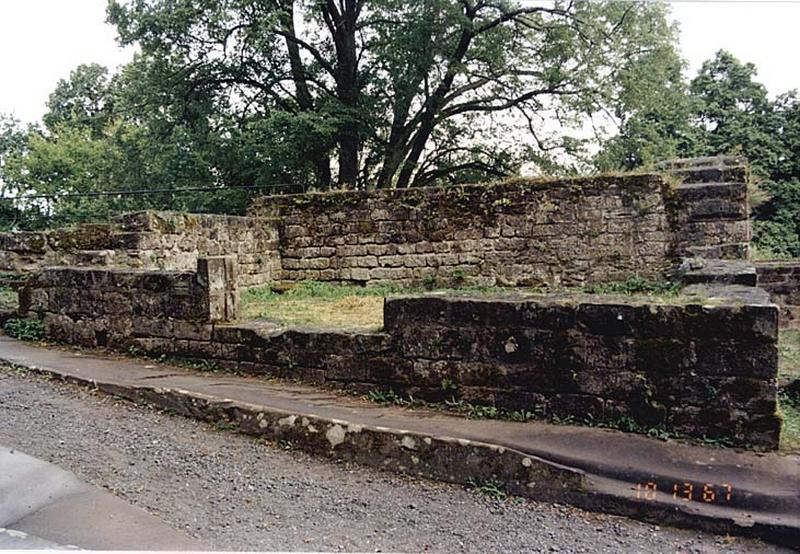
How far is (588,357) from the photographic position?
126 inches

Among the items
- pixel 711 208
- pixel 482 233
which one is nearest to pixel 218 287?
pixel 482 233

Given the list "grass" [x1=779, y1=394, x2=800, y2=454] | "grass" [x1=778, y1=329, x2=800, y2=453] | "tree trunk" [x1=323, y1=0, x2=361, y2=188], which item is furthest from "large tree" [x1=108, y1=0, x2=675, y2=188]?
"grass" [x1=779, y1=394, x2=800, y2=454]

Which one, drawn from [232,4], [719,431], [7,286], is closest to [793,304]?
[719,431]

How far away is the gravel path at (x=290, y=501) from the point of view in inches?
94.0

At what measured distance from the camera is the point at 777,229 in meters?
12.1

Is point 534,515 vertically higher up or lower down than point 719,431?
lower down

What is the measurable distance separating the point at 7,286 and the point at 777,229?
1337cm

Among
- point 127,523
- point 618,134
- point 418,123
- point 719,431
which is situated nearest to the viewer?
point 127,523

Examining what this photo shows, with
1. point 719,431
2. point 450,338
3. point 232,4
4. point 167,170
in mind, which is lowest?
point 719,431

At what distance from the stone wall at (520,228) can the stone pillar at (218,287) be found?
4315 mm

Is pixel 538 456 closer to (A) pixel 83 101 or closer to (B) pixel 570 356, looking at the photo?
(B) pixel 570 356

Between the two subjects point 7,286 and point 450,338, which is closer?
point 450,338

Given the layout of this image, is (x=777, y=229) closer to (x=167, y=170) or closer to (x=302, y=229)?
(x=302, y=229)

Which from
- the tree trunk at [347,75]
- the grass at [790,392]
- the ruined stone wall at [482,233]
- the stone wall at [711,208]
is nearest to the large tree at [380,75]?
the tree trunk at [347,75]
